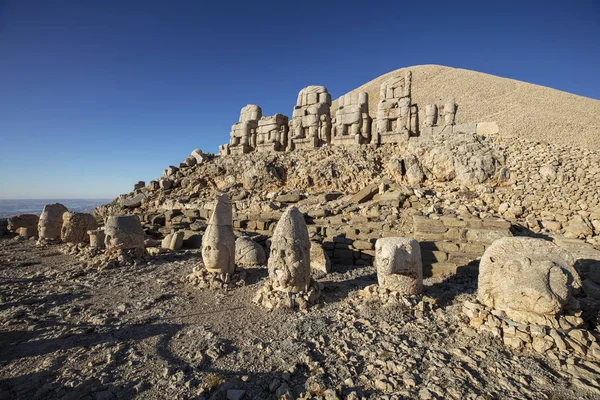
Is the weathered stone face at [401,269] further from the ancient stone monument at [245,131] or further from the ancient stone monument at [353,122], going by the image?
the ancient stone monument at [245,131]

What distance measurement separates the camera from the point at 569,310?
4.29 m

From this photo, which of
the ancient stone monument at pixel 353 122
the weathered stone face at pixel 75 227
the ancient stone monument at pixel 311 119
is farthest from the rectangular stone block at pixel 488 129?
the weathered stone face at pixel 75 227

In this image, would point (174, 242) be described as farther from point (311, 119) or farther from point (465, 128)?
point (465, 128)

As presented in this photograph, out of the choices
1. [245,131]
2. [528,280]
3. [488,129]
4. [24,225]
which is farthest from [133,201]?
[488,129]

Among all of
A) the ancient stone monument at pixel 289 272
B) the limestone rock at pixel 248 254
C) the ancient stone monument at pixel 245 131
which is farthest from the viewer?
the ancient stone monument at pixel 245 131

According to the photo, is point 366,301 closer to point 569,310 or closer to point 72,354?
point 569,310

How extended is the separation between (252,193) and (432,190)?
8.03 m

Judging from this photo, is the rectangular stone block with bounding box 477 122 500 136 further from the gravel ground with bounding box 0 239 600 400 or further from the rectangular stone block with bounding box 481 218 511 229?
the gravel ground with bounding box 0 239 600 400

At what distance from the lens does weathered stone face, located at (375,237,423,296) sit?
532 cm

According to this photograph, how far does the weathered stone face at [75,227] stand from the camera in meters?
9.52

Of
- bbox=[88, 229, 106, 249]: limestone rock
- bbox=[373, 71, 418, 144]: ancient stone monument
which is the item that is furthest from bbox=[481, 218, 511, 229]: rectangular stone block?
bbox=[88, 229, 106, 249]: limestone rock

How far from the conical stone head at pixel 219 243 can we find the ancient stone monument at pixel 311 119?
30.8 feet

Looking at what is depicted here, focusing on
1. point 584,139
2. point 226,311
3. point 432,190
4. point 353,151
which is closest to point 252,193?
point 353,151

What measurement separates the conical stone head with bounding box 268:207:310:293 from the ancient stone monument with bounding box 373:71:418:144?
9710 millimetres
